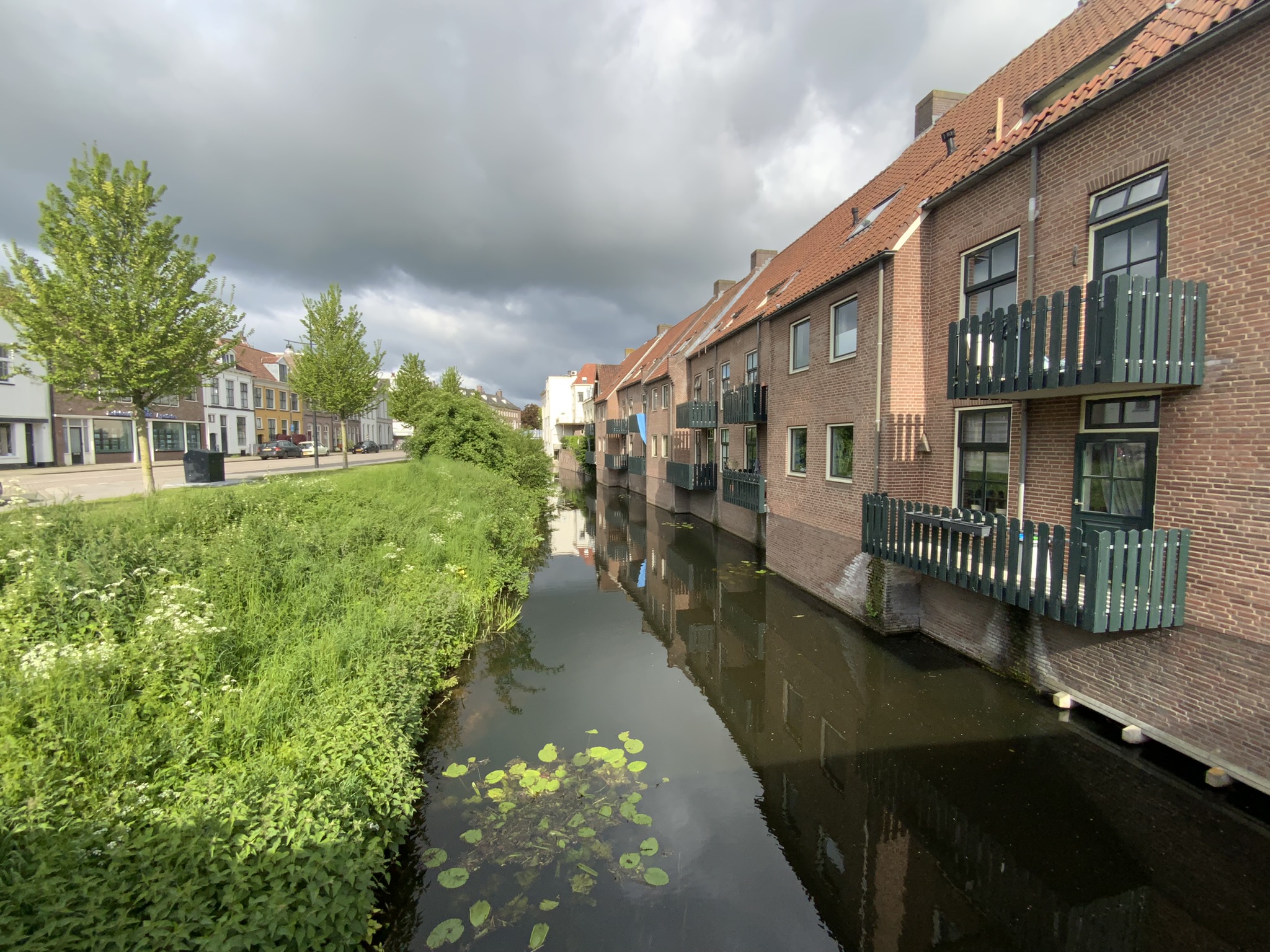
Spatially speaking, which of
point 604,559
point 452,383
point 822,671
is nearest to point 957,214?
point 822,671

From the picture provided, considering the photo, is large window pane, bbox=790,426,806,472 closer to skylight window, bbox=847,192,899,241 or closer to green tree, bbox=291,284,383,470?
skylight window, bbox=847,192,899,241

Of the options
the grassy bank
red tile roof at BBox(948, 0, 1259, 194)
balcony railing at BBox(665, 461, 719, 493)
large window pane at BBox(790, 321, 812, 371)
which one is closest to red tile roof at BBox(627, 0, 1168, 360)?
large window pane at BBox(790, 321, 812, 371)

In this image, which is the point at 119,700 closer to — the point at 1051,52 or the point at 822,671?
the point at 822,671

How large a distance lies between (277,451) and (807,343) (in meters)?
39.8

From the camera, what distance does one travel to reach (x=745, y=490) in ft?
52.4

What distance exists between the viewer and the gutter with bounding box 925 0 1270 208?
4859 millimetres

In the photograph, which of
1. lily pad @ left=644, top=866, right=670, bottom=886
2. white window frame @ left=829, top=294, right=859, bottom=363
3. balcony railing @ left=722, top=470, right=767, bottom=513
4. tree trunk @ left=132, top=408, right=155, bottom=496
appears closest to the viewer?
lily pad @ left=644, top=866, right=670, bottom=886

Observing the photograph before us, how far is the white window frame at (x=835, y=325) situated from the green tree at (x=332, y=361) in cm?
2063

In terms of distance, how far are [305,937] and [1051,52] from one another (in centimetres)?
1396

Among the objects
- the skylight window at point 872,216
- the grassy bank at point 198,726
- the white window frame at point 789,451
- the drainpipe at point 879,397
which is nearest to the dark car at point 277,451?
the grassy bank at point 198,726

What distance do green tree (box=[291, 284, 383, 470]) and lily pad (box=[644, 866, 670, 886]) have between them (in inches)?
912

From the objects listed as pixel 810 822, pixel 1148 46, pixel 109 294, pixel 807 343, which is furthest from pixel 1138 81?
pixel 109 294

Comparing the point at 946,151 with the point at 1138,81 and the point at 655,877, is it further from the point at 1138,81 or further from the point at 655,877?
the point at 655,877

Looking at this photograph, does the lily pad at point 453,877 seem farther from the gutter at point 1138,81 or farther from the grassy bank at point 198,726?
the gutter at point 1138,81
